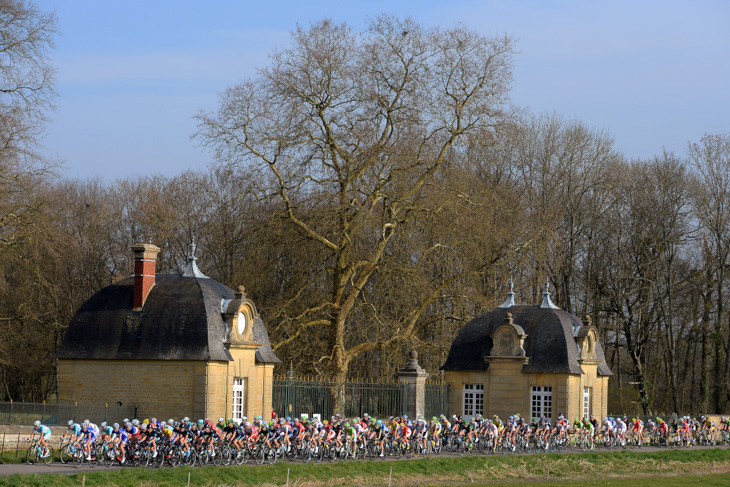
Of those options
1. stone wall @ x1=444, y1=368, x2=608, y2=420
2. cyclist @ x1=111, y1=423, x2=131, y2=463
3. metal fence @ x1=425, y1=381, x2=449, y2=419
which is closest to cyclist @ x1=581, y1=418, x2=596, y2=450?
stone wall @ x1=444, y1=368, x2=608, y2=420

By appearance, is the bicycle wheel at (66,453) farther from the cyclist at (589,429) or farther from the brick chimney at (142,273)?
the cyclist at (589,429)

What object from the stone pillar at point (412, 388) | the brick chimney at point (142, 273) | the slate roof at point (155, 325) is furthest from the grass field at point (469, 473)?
the brick chimney at point (142, 273)

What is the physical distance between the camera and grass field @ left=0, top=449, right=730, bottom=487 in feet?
76.1

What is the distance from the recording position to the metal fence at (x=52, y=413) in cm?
3147

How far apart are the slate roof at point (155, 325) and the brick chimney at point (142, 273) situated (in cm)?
21

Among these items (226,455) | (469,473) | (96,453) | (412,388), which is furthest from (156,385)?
(469,473)

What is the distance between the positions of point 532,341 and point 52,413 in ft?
58.8

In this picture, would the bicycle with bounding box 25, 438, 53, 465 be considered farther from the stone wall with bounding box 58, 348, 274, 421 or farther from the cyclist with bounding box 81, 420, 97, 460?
the stone wall with bounding box 58, 348, 274, 421

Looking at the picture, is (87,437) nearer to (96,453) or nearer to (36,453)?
(96,453)

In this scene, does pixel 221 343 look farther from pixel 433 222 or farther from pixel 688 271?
pixel 688 271

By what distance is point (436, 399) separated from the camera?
40094 millimetres

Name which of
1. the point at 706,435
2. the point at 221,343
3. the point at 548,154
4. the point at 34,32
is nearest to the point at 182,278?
the point at 221,343

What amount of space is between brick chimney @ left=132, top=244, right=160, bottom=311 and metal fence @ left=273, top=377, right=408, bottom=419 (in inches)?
210

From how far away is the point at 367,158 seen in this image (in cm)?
4244
